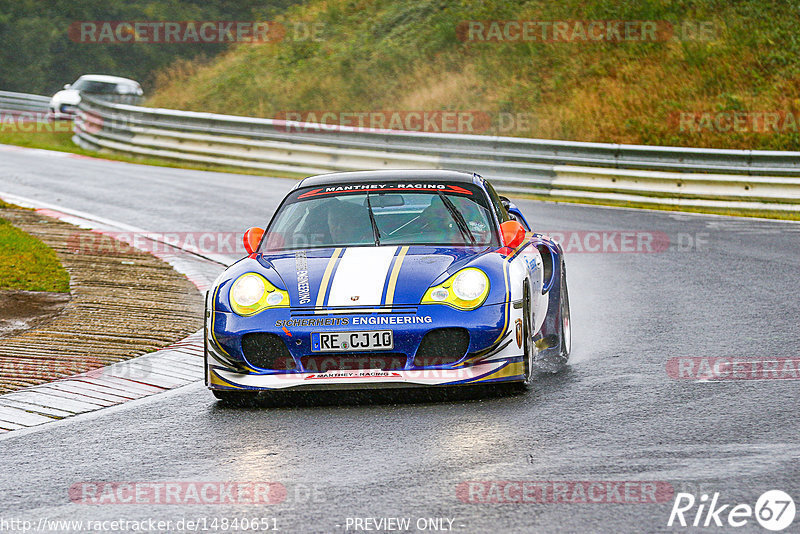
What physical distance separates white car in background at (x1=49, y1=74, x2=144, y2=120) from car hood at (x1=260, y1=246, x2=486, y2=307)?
26209 millimetres

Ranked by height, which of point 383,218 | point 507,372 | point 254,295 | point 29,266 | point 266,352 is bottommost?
point 507,372

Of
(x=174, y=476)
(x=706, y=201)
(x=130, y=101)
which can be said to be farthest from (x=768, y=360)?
(x=130, y=101)

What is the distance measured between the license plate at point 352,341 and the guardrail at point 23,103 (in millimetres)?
35750

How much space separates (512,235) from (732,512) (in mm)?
3249

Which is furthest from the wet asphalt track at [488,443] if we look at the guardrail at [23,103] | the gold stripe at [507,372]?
the guardrail at [23,103]

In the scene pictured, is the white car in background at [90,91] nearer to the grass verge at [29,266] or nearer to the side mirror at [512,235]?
the grass verge at [29,266]

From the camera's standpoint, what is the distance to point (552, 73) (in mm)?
26547

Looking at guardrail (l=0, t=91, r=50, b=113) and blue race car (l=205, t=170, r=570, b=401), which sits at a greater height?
guardrail (l=0, t=91, r=50, b=113)

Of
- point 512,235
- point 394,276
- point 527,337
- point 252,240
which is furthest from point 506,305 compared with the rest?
point 252,240

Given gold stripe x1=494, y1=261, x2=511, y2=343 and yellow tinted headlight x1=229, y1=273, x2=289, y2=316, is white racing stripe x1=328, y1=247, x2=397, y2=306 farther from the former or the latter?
gold stripe x1=494, y1=261, x2=511, y2=343

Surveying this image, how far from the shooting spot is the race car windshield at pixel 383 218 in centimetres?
731

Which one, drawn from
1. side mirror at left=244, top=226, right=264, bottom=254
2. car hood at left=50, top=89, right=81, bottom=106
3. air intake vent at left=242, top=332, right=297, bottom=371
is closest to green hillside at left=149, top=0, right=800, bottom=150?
car hood at left=50, top=89, right=81, bottom=106

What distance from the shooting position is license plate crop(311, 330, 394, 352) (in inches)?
244

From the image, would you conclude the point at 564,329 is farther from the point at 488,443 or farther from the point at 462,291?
the point at 488,443
